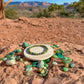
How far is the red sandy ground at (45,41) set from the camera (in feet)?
5.63

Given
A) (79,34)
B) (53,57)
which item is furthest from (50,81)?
(79,34)

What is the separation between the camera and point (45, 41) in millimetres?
3664

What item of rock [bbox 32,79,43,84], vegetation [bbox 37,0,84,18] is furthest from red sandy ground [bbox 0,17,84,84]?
vegetation [bbox 37,0,84,18]

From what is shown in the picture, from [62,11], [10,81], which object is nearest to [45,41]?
[10,81]

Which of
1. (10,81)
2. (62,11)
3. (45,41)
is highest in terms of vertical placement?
(62,11)

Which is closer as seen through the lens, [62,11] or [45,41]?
[45,41]

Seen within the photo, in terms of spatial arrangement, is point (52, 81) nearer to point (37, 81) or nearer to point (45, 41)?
point (37, 81)

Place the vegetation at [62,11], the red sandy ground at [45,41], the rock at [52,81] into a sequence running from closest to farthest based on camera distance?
the rock at [52,81]
the red sandy ground at [45,41]
the vegetation at [62,11]

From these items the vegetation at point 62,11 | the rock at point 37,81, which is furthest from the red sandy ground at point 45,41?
the vegetation at point 62,11

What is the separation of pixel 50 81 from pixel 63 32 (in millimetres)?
3180

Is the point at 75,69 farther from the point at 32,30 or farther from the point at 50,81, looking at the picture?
the point at 32,30

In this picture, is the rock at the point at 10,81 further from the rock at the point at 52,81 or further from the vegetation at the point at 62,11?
the vegetation at the point at 62,11

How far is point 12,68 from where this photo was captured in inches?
79.7

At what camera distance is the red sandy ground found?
172 cm
